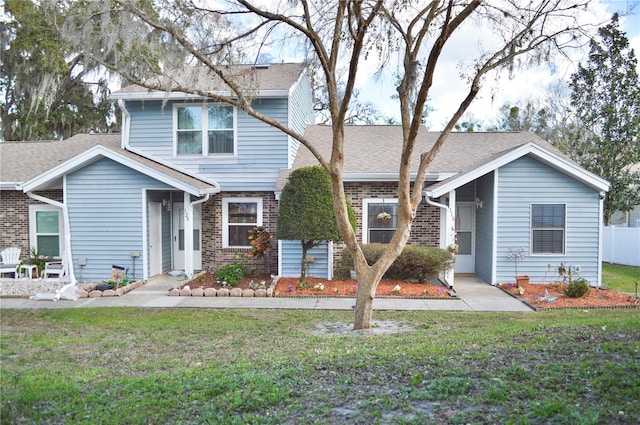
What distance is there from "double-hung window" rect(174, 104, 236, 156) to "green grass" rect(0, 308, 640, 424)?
23.0 ft

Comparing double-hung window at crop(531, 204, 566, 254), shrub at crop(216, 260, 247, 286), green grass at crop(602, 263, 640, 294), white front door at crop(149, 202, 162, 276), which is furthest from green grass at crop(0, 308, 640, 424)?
green grass at crop(602, 263, 640, 294)

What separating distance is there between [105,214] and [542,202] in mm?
11517

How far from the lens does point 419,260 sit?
478 inches

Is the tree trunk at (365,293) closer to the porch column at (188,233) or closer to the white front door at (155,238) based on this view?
the porch column at (188,233)

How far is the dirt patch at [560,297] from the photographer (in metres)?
10.2

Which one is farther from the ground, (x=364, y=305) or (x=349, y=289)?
(x=364, y=305)

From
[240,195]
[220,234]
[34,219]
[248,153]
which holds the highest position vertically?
[248,153]

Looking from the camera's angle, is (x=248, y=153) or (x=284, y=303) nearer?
(x=284, y=303)

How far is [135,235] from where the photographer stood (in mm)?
12852

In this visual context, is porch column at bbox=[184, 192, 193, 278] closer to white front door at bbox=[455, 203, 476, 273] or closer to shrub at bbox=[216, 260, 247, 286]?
shrub at bbox=[216, 260, 247, 286]

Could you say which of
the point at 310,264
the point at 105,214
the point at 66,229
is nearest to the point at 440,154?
the point at 310,264

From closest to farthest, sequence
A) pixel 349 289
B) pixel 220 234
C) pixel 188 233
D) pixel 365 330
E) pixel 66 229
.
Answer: pixel 365 330 < pixel 349 289 < pixel 66 229 < pixel 188 233 < pixel 220 234

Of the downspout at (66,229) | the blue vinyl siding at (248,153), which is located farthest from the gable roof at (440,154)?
the downspout at (66,229)

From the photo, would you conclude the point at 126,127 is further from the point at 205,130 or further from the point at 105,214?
the point at 105,214
